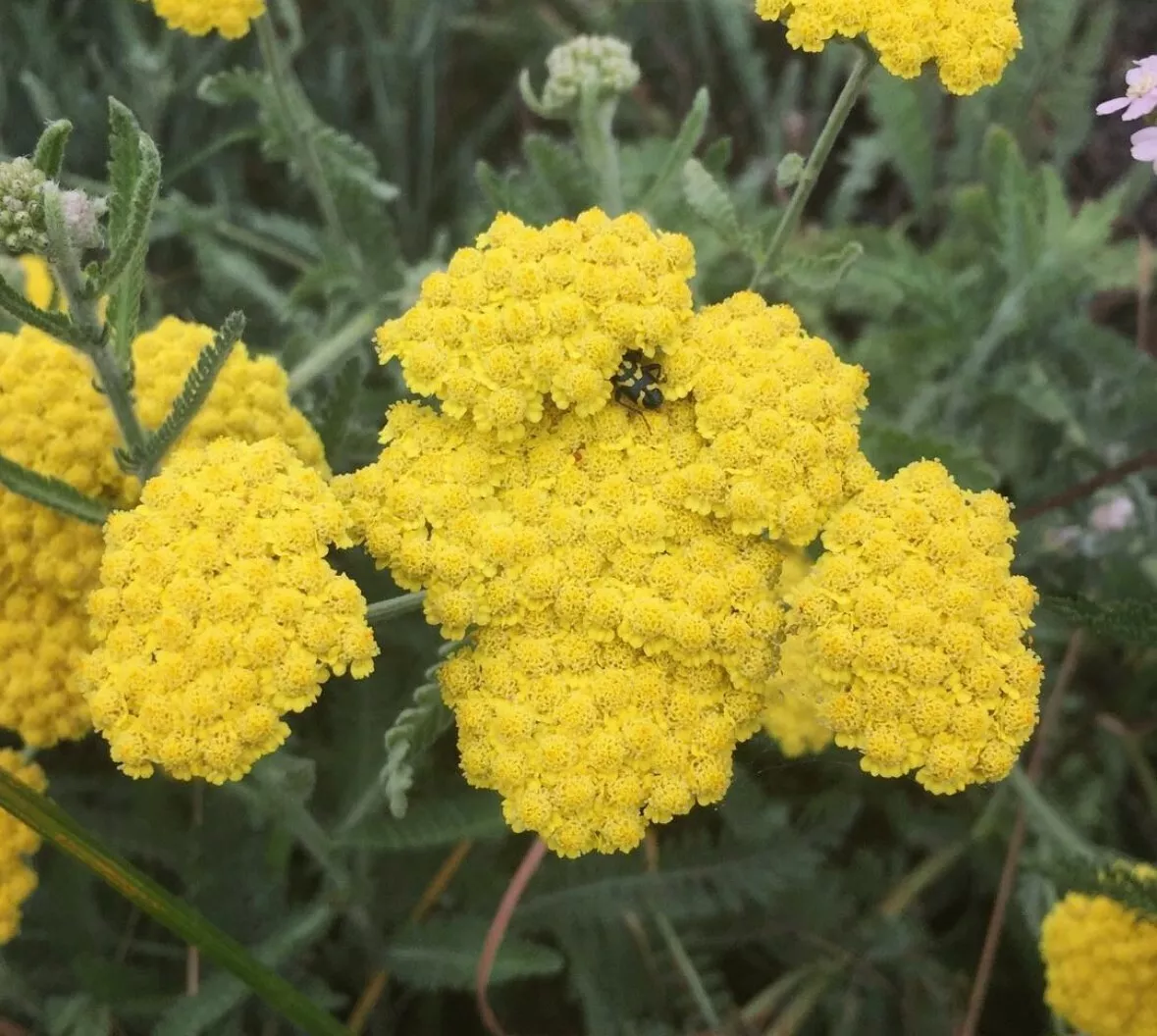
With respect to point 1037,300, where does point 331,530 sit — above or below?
below

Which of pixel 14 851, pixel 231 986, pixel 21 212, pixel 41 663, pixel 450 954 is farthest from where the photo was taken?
pixel 450 954

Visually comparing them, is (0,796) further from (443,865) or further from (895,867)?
(895,867)

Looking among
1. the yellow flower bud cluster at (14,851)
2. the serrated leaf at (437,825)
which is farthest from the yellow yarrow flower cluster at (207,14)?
the serrated leaf at (437,825)

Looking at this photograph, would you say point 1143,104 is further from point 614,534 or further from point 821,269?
point 614,534

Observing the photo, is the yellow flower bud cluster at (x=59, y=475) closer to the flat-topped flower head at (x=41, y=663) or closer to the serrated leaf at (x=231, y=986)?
the flat-topped flower head at (x=41, y=663)

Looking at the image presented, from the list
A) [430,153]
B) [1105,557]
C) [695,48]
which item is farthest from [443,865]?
[695,48]

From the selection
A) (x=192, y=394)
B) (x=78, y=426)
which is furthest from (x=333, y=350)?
(x=192, y=394)

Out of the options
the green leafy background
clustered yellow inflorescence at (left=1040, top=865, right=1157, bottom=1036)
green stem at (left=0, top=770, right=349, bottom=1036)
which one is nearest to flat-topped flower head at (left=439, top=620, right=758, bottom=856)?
the green leafy background
